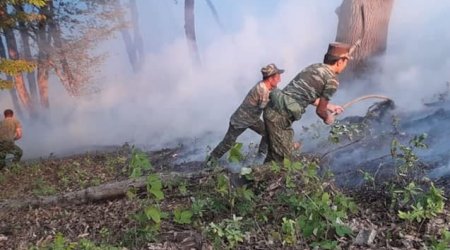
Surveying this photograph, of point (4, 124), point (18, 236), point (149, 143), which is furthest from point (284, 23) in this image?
point (18, 236)

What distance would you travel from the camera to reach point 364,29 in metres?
8.80

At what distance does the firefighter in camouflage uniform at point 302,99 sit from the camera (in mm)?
5125

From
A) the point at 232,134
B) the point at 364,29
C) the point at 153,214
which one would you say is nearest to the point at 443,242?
the point at 153,214

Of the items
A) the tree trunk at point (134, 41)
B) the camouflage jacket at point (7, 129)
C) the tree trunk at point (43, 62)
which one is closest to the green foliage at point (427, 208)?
the camouflage jacket at point (7, 129)

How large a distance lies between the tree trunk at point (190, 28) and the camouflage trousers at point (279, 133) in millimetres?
11229

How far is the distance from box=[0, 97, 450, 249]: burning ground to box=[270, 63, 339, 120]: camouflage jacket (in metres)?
0.41

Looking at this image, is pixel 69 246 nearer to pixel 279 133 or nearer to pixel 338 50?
pixel 279 133

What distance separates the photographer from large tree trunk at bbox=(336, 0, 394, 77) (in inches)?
344

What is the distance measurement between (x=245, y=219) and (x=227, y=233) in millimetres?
468

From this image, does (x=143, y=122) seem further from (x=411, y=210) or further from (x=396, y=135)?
(x=411, y=210)

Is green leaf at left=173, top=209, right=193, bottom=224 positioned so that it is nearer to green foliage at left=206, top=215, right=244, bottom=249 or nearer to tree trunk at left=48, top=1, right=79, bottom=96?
green foliage at left=206, top=215, right=244, bottom=249

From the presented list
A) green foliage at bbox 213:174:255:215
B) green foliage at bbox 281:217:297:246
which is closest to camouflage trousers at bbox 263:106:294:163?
green foliage at bbox 213:174:255:215

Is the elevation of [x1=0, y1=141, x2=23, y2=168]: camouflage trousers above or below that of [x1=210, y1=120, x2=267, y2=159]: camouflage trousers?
below

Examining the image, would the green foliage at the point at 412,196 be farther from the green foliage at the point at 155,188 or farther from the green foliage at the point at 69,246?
the green foliage at the point at 69,246
